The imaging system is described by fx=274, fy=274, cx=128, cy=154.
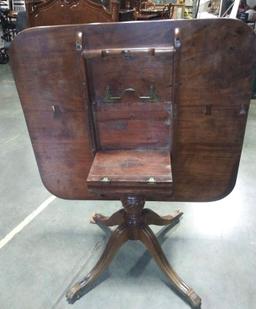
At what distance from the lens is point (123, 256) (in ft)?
4.60

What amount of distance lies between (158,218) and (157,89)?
2.65 ft

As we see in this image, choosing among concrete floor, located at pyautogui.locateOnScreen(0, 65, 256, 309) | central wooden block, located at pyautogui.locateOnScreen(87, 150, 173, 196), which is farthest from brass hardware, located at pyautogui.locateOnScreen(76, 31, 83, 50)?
concrete floor, located at pyautogui.locateOnScreen(0, 65, 256, 309)

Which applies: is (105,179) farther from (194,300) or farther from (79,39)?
(194,300)

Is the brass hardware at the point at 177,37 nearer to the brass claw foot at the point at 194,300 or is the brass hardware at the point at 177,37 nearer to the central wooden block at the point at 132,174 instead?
the central wooden block at the point at 132,174

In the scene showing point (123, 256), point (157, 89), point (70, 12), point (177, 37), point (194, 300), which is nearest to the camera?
point (177, 37)

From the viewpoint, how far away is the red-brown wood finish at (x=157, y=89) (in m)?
0.79

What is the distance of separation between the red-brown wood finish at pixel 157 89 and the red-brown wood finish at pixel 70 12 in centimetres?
77

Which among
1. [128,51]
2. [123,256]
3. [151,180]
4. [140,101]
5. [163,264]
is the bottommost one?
[123,256]

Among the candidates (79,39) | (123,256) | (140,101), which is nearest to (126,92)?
(140,101)

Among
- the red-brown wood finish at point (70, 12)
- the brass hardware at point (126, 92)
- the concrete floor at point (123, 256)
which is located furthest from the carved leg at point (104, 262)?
the red-brown wood finish at point (70, 12)

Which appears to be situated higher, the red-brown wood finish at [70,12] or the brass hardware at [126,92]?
the red-brown wood finish at [70,12]

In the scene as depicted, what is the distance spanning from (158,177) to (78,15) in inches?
44.3

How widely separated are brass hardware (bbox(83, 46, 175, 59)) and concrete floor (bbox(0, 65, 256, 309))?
1.01 metres

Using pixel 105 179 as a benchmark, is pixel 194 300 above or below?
below
